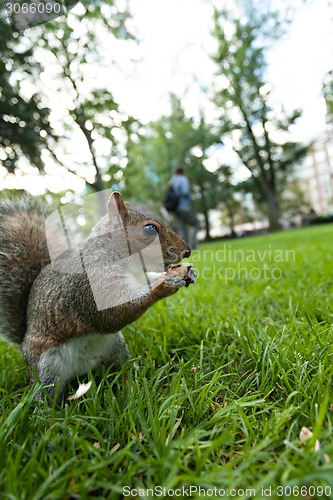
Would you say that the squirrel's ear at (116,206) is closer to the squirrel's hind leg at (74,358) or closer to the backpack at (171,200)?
the squirrel's hind leg at (74,358)

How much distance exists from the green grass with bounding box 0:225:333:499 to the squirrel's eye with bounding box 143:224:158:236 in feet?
1.47

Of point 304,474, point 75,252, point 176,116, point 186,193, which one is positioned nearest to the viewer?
point 304,474

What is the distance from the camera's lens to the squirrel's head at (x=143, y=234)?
121 cm

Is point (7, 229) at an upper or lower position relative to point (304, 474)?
upper

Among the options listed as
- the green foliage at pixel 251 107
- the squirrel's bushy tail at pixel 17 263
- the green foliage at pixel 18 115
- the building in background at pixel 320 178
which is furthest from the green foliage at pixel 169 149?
the building in background at pixel 320 178

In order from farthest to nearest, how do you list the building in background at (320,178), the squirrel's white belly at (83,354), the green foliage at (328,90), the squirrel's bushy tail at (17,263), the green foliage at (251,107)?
the building in background at (320,178) < the green foliage at (251,107) < the green foliage at (328,90) < the squirrel's bushy tail at (17,263) < the squirrel's white belly at (83,354)

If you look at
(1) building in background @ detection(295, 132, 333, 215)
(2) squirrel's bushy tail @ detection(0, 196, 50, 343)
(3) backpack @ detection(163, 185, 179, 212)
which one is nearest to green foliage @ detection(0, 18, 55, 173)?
(3) backpack @ detection(163, 185, 179, 212)

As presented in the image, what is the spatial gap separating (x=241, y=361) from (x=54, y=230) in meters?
0.96

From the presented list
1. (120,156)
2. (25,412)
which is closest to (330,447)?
(25,412)

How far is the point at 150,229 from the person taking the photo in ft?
4.02

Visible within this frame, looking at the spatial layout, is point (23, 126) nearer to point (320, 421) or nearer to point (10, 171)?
point (10, 171)

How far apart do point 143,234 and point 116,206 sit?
0.14 m

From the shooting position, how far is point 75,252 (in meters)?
1.33

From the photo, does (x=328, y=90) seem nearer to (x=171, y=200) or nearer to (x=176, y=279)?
(x=171, y=200)
